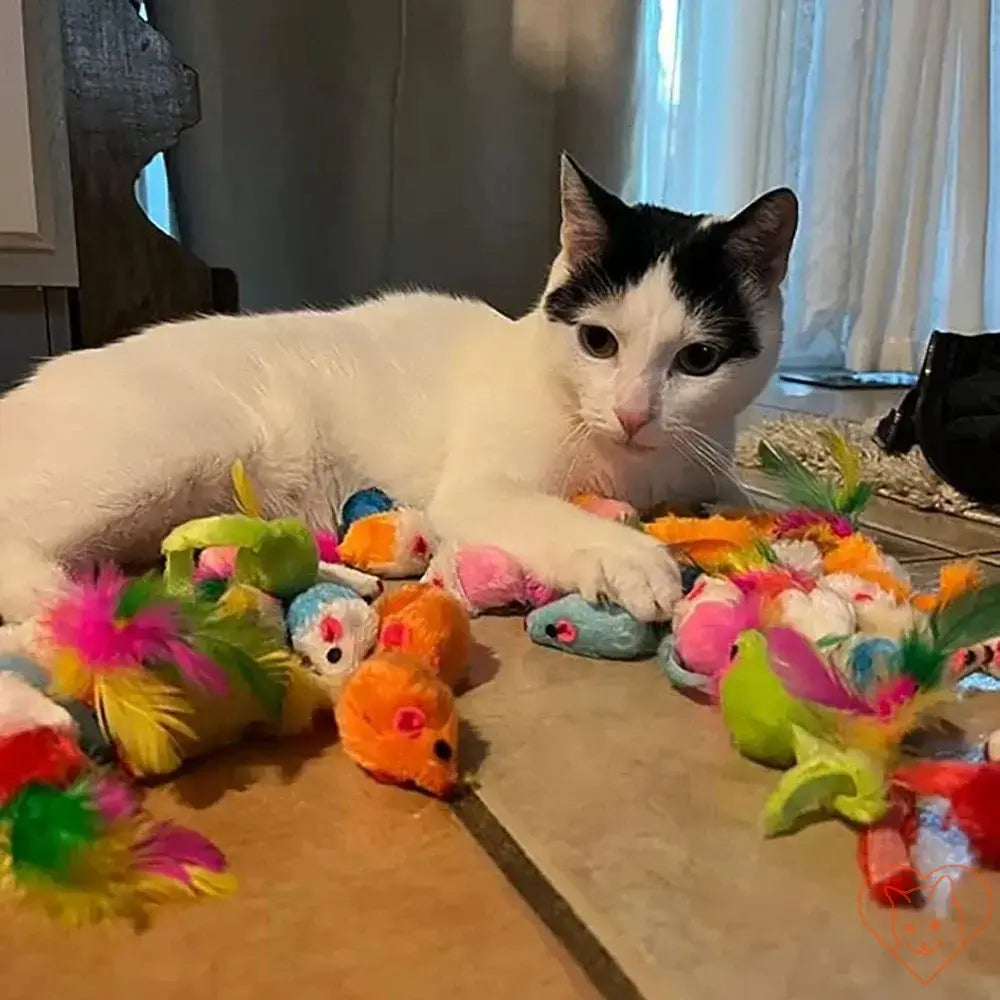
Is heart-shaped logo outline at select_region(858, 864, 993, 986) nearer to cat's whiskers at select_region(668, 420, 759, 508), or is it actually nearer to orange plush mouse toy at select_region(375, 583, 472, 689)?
orange plush mouse toy at select_region(375, 583, 472, 689)

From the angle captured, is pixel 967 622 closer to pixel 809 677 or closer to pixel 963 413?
pixel 809 677

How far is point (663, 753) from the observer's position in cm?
74

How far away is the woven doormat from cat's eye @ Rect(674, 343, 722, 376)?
20.1 inches

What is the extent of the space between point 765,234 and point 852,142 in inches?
77.4

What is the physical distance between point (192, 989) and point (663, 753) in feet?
1.12

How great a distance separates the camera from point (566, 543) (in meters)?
0.98

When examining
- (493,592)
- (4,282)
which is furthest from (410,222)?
(493,592)

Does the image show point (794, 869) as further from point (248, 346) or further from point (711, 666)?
point (248, 346)

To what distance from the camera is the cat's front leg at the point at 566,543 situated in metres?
0.90

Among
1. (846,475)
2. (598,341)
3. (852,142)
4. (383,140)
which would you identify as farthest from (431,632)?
(852,142)

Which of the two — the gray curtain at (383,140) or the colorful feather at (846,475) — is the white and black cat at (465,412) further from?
the gray curtain at (383,140)

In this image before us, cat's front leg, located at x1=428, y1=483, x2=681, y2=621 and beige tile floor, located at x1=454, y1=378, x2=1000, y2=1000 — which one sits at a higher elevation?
cat's front leg, located at x1=428, y1=483, x2=681, y2=621

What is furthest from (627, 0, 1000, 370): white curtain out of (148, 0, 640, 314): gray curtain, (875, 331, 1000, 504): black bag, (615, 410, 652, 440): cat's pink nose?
(615, 410, 652, 440): cat's pink nose

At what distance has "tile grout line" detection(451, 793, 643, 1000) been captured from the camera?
1.66ft
